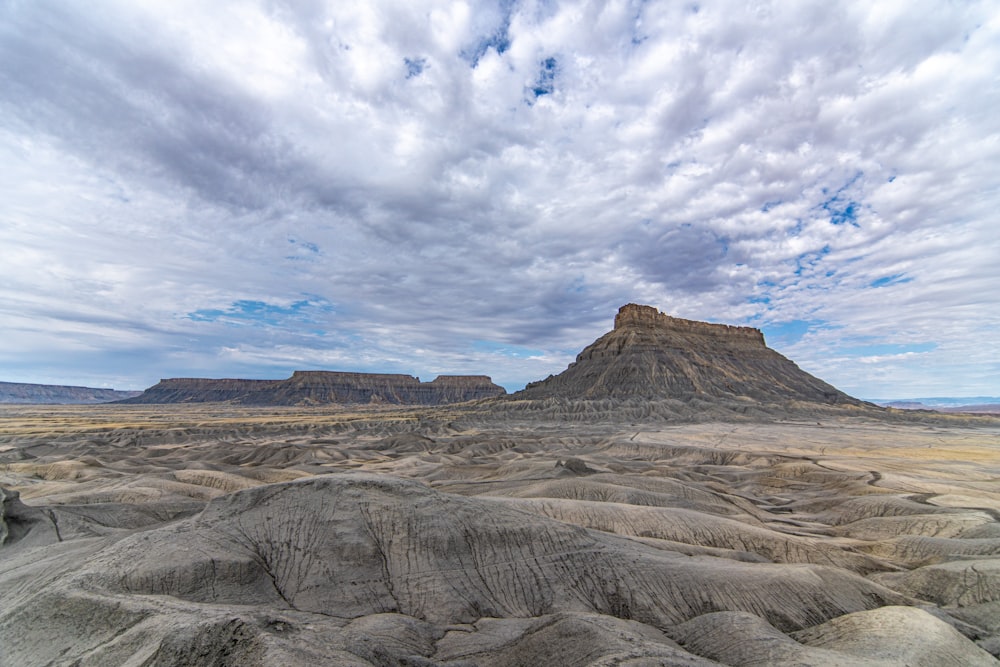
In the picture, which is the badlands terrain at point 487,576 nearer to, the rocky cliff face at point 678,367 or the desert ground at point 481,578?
the desert ground at point 481,578

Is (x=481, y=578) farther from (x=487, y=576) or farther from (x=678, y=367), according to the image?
(x=678, y=367)

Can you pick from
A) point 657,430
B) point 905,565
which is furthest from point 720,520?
point 657,430

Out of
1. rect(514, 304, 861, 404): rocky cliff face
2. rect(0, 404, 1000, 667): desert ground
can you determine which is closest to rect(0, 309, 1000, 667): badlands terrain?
rect(0, 404, 1000, 667): desert ground

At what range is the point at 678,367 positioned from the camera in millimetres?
113000

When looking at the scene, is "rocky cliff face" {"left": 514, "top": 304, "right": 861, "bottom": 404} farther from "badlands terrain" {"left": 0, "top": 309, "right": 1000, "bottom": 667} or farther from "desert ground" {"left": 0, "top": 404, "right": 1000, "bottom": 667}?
"desert ground" {"left": 0, "top": 404, "right": 1000, "bottom": 667}

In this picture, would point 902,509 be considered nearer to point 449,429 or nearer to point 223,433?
point 449,429

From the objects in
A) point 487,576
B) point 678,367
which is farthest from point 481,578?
point 678,367

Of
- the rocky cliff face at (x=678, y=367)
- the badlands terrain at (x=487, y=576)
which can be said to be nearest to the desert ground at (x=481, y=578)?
the badlands terrain at (x=487, y=576)

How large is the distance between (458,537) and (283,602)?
12.0 feet

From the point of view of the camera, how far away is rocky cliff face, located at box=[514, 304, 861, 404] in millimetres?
106750

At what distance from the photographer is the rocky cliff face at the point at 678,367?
4203 inches

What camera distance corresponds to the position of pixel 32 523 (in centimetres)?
1352

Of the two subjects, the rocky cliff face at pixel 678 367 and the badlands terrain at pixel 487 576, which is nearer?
the badlands terrain at pixel 487 576

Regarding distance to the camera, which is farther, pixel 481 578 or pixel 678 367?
pixel 678 367
